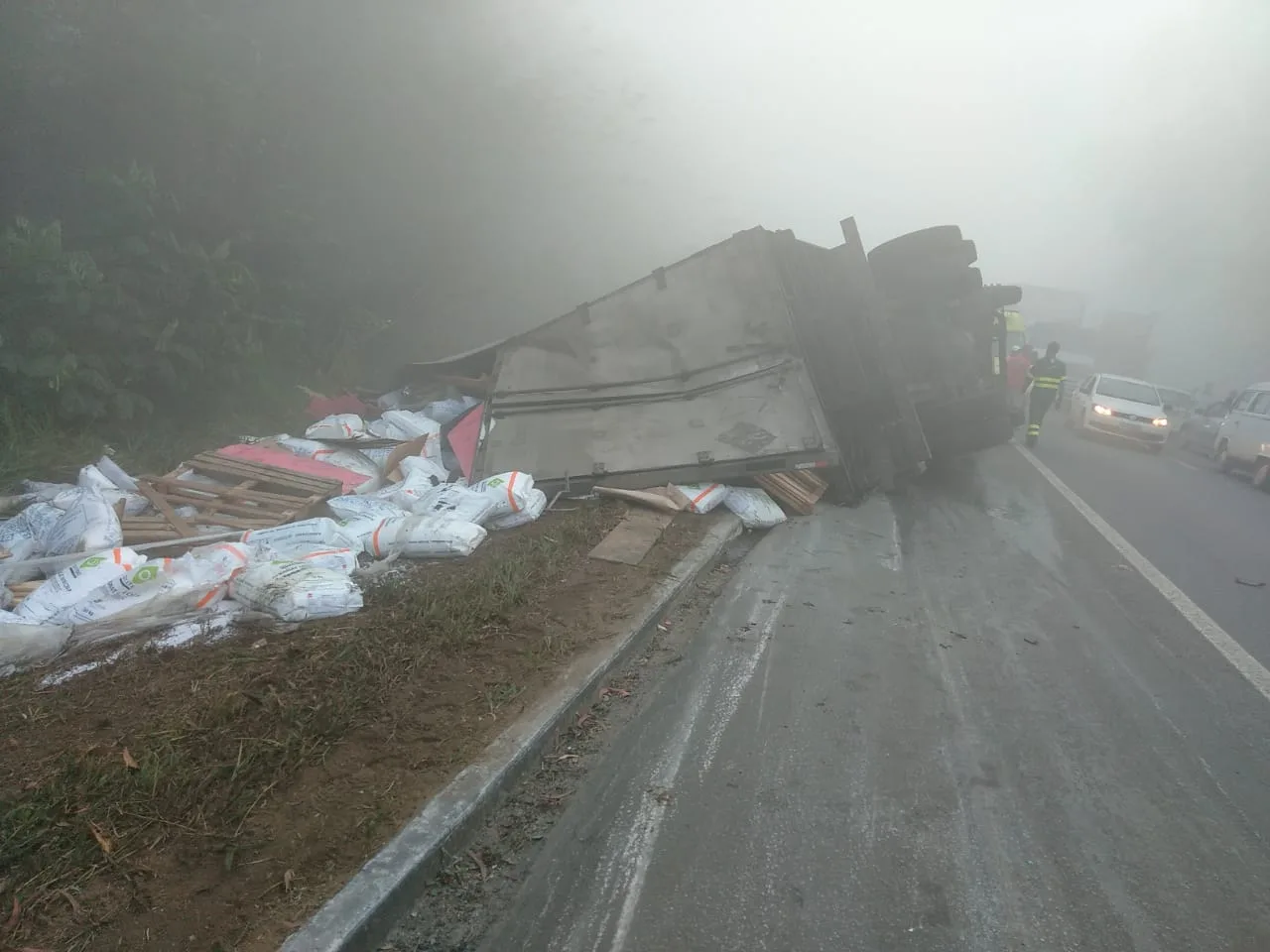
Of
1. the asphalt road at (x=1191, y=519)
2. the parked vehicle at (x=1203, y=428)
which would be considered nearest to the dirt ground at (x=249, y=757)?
the asphalt road at (x=1191, y=519)

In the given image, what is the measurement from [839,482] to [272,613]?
5184mm

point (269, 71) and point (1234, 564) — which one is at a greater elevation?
point (269, 71)

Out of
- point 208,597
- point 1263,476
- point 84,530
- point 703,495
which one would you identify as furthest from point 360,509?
point 1263,476

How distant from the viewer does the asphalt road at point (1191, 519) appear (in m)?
6.04

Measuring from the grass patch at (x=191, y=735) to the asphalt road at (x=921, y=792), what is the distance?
0.83 meters

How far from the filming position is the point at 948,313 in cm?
989

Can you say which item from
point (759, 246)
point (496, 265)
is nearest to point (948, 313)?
point (759, 246)

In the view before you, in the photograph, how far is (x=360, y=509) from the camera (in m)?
6.32

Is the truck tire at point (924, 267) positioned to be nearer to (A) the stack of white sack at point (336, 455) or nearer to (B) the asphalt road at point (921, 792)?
(B) the asphalt road at point (921, 792)

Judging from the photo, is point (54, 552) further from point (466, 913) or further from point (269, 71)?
point (269, 71)

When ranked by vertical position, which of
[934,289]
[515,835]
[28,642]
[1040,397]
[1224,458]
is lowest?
[515,835]

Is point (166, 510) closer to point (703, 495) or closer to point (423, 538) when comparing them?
point (423, 538)

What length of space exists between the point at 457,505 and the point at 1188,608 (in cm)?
511

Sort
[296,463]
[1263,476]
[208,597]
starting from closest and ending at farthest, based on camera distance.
→ 1. [208,597]
2. [296,463]
3. [1263,476]
